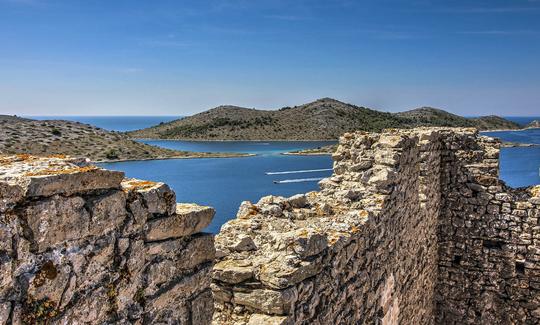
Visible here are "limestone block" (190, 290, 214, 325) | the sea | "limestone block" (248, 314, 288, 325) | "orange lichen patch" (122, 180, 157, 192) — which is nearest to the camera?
"orange lichen patch" (122, 180, 157, 192)

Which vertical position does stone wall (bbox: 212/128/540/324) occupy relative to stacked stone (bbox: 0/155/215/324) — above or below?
below

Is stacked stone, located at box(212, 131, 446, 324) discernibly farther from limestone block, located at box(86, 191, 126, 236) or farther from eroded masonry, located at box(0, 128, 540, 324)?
limestone block, located at box(86, 191, 126, 236)

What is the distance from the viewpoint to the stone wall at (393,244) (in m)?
3.61

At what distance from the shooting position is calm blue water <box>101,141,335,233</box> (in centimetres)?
2942

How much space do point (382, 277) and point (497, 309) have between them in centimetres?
484

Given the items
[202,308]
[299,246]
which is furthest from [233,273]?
[202,308]

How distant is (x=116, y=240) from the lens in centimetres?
218

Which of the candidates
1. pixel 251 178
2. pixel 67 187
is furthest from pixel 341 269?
pixel 251 178

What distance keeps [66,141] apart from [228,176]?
14239mm

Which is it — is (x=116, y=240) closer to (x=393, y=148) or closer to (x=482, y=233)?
(x=393, y=148)

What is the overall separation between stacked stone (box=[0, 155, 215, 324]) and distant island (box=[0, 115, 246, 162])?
86.1 ft

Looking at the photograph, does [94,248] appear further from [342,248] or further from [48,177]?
[342,248]

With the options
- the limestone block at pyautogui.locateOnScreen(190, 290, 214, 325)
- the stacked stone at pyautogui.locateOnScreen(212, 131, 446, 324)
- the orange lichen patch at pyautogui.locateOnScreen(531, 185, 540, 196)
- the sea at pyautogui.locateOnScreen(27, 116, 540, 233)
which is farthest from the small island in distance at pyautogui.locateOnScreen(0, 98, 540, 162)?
the limestone block at pyautogui.locateOnScreen(190, 290, 214, 325)

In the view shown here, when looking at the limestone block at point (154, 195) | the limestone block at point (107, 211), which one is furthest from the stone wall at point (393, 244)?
the limestone block at point (107, 211)
